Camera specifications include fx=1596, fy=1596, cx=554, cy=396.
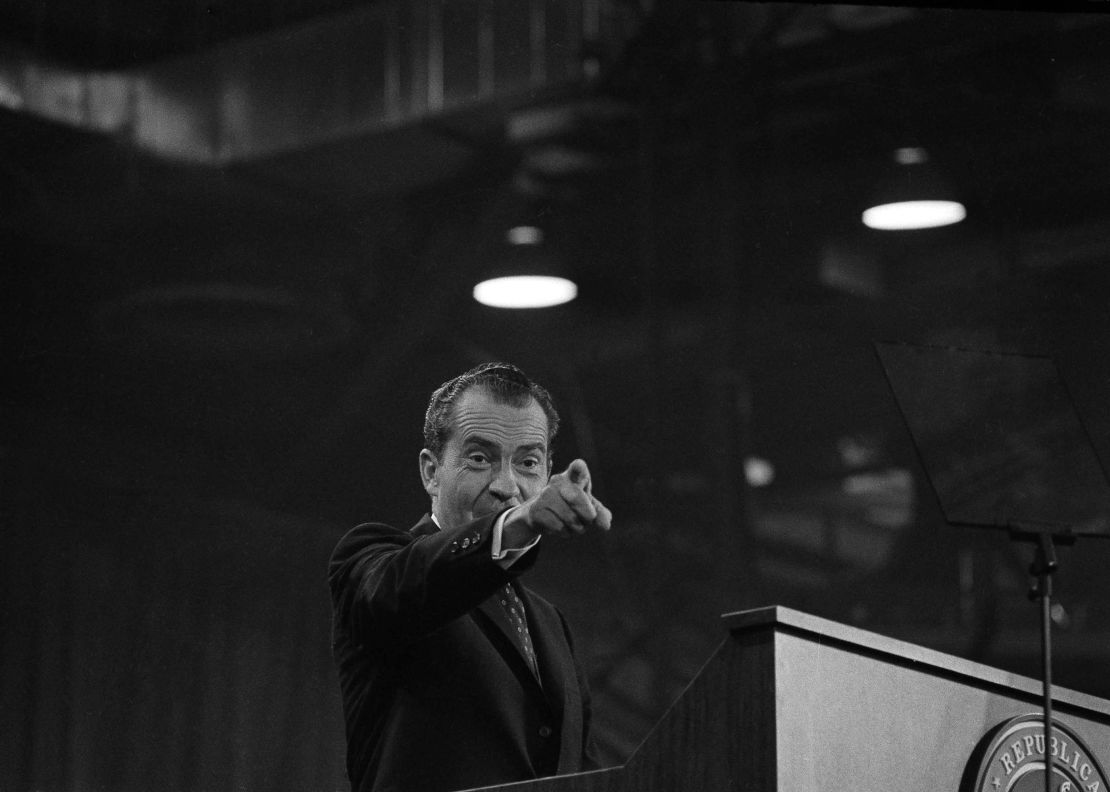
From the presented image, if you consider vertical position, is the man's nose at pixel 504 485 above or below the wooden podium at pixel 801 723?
above

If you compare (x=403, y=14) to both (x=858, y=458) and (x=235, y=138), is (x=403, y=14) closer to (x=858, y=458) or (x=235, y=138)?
(x=235, y=138)

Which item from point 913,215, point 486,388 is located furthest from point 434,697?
point 913,215

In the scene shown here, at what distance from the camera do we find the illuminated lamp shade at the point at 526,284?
409 centimetres

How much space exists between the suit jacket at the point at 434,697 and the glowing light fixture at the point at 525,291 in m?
1.78

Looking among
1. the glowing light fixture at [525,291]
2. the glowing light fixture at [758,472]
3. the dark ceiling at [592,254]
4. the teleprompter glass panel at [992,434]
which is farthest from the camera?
the glowing light fixture at [758,472]

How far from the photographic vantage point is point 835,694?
1.74 metres

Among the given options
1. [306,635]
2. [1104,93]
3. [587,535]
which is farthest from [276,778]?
[1104,93]

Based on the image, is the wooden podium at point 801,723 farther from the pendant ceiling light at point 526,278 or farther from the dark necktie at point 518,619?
the pendant ceiling light at point 526,278

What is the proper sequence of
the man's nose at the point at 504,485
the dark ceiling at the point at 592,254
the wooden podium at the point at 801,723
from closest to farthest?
1. the wooden podium at the point at 801,723
2. the man's nose at the point at 504,485
3. the dark ceiling at the point at 592,254

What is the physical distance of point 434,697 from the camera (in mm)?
2258

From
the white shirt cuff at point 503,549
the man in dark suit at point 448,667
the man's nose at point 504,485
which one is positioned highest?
the man's nose at point 504,485

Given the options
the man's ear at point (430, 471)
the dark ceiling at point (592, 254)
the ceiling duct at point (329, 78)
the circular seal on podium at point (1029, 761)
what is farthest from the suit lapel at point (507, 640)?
the ceiling duct at point (329, 78)

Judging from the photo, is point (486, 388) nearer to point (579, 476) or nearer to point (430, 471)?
point (430, 471)

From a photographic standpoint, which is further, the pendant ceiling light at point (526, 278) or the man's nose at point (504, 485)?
the pendant ceiling light at point (526, 278)
